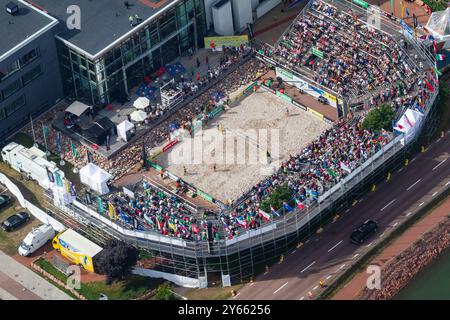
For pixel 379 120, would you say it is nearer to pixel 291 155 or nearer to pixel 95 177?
pixel 291 155

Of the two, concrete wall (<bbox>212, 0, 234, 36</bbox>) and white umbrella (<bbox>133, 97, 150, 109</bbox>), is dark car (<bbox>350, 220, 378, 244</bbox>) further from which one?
concrete wall (<bbox>212, 0, 234, 36</bbox>)

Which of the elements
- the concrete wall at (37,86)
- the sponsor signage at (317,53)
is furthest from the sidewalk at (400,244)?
the concrete wall at (37,86)

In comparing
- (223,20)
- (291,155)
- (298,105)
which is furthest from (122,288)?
(223,20)

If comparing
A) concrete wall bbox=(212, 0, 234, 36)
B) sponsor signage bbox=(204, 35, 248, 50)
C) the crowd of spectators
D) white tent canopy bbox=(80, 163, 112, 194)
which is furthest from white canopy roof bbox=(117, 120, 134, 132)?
the crowd of spectators

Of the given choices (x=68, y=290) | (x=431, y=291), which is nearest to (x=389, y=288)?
(x=431, y=291)

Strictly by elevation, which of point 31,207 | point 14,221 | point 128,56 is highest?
point 128,56
